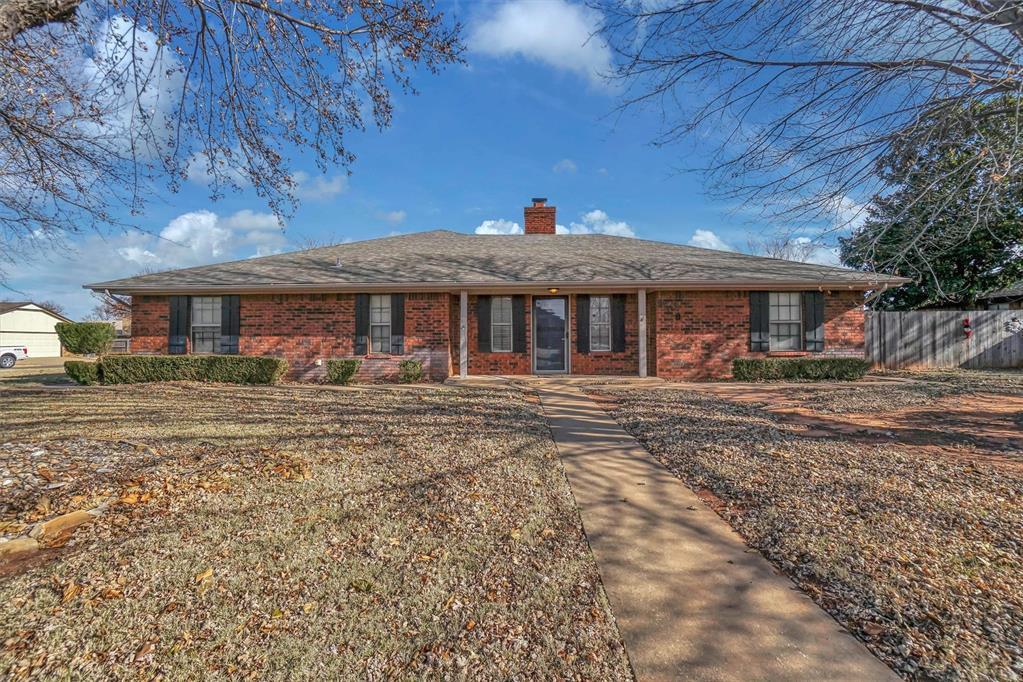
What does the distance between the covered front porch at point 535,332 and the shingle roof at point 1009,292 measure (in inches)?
645

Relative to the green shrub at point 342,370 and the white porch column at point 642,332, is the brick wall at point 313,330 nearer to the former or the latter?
the green shrub at point 342,370

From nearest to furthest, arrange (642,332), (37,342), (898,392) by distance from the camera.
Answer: (898,392), (642,332), (37,342)

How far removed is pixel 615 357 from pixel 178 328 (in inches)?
437

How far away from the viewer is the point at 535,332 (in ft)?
42.3

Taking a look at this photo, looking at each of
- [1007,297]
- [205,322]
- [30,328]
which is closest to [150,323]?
[205,322]

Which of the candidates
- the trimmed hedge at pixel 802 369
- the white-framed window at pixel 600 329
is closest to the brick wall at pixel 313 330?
the white-framed window at pixel 600 329

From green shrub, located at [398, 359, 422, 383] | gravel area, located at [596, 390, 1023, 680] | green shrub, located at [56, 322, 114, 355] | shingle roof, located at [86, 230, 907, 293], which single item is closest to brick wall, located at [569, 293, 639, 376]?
shingle roof, located at [86, 230, 907, 293]

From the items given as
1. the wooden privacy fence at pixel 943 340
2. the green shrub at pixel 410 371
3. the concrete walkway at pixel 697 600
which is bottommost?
the concrete walkway at pixel 697 600

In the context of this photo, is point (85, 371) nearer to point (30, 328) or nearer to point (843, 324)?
point (843, 324)

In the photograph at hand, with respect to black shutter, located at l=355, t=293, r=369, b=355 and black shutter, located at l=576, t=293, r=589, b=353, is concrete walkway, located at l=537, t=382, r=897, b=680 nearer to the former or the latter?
black shutter, located at l=576, t=293, r=589, b=353

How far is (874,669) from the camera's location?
6.30 ft

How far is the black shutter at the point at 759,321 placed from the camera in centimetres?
1209

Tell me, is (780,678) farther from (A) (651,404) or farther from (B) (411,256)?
(B) (411,256)

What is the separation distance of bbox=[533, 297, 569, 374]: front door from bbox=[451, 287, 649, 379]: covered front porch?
5cm
